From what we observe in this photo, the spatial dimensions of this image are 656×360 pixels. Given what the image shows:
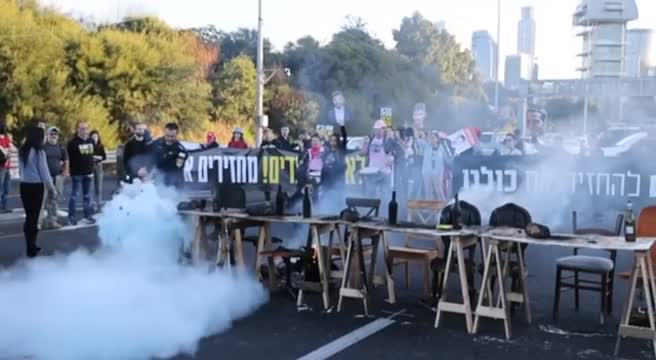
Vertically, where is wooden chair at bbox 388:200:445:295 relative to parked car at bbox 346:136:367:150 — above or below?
below

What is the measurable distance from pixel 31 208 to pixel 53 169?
307 cm

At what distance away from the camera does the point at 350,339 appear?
5703 mm

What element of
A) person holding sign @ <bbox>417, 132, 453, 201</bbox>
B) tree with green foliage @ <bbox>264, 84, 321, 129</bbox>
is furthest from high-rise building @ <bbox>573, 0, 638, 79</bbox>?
person holding sign @ <bbox>417, 132, 453, 201</bbox>

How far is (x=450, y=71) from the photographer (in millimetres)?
31250

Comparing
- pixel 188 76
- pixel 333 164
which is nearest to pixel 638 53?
pixel 188 76

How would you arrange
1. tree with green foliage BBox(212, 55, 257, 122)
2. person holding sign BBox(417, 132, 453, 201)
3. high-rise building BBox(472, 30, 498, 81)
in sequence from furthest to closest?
1. high-rise building BBox(472, 30, 498, 81)
2. tree with green foliage BBox(212, 55, 257, 122)
3. person holding sign BBox(417, 132, 453, 201)

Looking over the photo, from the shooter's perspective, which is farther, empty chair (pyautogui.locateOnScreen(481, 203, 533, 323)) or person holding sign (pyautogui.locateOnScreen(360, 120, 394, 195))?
person holding sign (pyautogui.locateOnScreen(360, 120, 394, 195))

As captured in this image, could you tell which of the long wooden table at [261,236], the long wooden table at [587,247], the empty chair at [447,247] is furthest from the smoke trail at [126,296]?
the long wooden table at [587,247]

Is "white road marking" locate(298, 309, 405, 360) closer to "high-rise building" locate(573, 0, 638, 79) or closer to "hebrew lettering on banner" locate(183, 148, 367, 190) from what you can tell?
"hebrew lettering on banner" locate(183, 148, 367, 190)

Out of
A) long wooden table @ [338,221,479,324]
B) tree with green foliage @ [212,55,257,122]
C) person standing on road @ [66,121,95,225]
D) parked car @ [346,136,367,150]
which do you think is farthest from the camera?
tree with green foliage @ [212,55,257,122]

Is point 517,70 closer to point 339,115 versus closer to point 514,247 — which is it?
point 339,115

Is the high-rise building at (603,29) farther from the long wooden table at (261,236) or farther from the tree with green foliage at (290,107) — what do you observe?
the long wooden table at (261,236)

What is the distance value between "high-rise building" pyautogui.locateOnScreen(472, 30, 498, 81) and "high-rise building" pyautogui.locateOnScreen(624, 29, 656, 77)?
772 centimetres

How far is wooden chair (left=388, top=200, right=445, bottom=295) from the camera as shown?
7.01m
